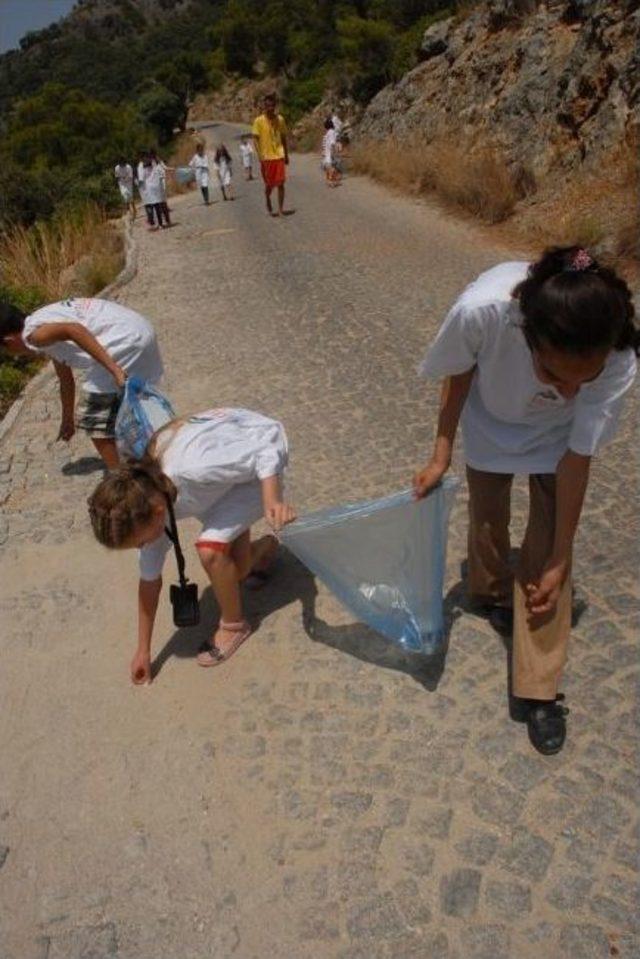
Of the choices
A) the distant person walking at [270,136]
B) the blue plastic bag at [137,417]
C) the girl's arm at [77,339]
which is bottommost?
the blue plastic bag at [137,417]

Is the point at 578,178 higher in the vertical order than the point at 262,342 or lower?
higher

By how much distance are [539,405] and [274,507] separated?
1.02 metres

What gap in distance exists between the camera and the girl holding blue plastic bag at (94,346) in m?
4.13

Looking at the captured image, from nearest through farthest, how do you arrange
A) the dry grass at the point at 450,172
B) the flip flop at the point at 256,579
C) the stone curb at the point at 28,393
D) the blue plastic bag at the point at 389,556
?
the blue plastic bag at the point at 389,556, the flip flop at the point at 256,579, the stone curb at the point at 28,393, the dry grass at the point at 450,172

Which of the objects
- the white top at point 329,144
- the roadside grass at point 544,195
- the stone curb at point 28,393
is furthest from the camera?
the white top at point 329,144

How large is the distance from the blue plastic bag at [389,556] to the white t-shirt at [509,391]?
28 centimetres

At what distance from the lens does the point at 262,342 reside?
7.29 metres

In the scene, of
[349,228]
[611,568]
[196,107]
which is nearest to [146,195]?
[349,228]

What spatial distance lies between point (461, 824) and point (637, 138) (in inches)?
388

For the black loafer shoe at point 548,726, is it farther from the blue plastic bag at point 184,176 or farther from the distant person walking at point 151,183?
the blue plastic bag at point 184,176

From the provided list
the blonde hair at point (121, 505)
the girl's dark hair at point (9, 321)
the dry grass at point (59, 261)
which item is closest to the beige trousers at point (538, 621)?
the blonde hair at point (121, 505)

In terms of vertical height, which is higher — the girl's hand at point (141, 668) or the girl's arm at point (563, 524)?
the girl's arm at point (563, 524)

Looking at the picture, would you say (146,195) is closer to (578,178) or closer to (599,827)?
(578,178)

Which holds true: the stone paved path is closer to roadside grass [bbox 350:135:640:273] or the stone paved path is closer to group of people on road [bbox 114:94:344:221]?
roadside grass [bbox 350:135:640:273]
